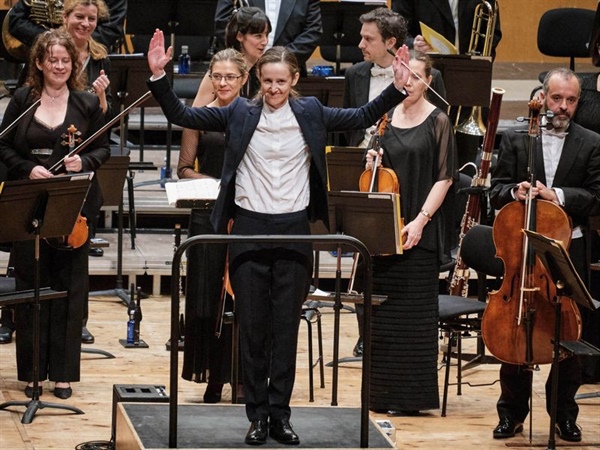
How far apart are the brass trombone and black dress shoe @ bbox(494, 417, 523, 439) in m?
3.14

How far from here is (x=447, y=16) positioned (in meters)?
9.05

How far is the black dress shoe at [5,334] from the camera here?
23.9ft

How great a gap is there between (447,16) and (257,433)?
486 centimetres

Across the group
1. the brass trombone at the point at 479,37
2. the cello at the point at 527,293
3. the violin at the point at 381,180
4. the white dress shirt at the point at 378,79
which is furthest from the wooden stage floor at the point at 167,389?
the brass trombone at the point at 479,37

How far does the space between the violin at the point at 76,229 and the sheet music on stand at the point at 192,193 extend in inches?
24.8

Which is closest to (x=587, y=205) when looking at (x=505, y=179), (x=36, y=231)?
(x=505, y=179)

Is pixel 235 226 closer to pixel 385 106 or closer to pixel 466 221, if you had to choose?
pixel 385 106

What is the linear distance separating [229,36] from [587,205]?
207cm

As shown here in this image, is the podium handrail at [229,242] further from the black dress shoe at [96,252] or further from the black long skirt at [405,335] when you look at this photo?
the black dress shoe at [96,252]

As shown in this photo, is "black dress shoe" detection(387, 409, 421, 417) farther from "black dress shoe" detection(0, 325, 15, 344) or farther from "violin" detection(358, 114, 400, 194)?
"black dress shoe" detection(0, 325, 15, 344)

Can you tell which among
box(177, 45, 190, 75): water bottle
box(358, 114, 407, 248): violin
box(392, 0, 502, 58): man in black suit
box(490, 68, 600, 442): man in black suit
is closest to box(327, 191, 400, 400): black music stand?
box(358, 114, 407, 248): violin

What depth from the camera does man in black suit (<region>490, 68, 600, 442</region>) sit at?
600 cm

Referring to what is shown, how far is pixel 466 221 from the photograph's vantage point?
7.03 meters

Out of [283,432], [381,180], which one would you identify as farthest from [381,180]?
[283,432]
